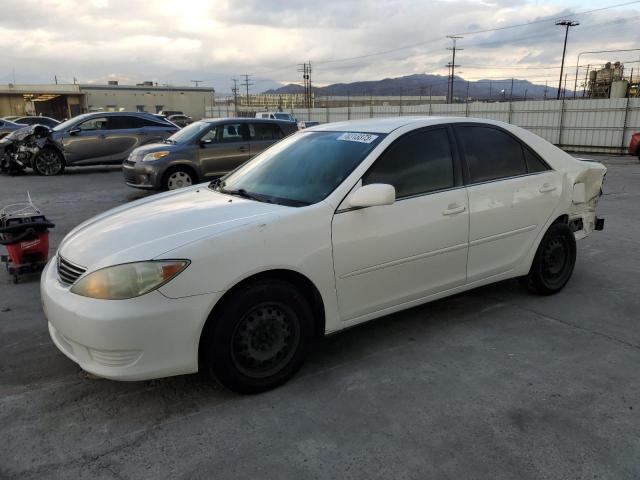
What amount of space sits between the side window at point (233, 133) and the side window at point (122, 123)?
15.0 ft

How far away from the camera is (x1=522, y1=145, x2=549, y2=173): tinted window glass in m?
4.30

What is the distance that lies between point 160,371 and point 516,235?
2914 mm

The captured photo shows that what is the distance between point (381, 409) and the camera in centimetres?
288

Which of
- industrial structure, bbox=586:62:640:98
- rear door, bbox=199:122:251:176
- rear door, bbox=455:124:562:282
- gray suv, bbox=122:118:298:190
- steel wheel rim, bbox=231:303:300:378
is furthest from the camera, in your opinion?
industrial structure, bbox=586:62:640:98

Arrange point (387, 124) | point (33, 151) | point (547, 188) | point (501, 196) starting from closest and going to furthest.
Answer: point (387, 124) < point (501, 196) < point (547, 188) < point (33, 151)

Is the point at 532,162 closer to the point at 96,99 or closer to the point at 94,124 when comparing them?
the point at 94,124

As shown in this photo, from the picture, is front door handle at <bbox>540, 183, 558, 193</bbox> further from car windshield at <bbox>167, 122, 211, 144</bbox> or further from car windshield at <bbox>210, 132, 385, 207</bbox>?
car windshield at <bbox>167, 122, 211, 144</bbox>

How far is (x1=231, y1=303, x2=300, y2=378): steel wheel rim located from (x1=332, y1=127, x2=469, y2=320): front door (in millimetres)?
399

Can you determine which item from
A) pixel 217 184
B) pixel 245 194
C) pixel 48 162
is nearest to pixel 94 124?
pixel 48 162

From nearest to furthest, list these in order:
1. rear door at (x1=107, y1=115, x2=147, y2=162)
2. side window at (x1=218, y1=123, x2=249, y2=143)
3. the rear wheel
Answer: the rear wheel, side window at (x1=218, y1=123, x2=249, y2=143), rear door at (x1=107, y1=115, x2=147, y2=162)

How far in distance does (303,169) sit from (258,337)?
4.28 feet

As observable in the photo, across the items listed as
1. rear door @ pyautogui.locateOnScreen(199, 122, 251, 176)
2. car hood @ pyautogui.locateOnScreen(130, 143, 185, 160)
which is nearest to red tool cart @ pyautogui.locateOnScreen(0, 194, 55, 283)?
car hood @ pyautogui.locateOnScreen(130, 143, 185, 160)

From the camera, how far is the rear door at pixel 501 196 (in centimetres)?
388

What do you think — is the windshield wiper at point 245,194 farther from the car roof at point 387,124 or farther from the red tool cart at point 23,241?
the red tool cart at point 23,241
